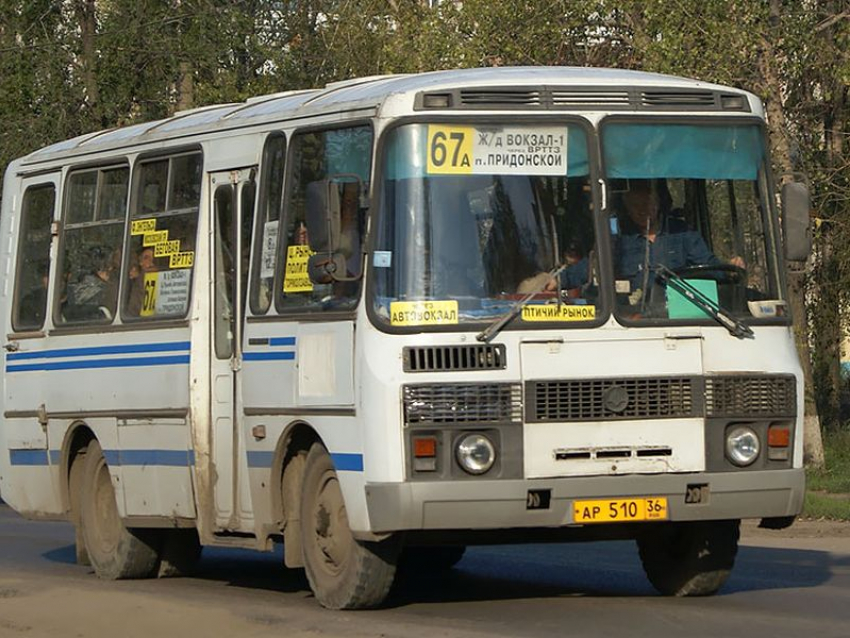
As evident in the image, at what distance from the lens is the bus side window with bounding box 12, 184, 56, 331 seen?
51.6ft

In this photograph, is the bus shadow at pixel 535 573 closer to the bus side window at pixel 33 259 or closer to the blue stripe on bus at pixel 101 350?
the blue stripe on bus at pixel 101 350

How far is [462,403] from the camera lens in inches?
431

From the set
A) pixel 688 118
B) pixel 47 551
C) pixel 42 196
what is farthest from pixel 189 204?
pixel 47 551

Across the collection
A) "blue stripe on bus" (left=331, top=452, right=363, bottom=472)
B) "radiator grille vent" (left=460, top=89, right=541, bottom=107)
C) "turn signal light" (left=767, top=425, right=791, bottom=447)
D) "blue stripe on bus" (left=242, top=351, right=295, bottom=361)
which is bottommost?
"blue stripe on bus" (left=331, top=452, right=363, bottom=472)

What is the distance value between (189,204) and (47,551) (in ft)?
15.7

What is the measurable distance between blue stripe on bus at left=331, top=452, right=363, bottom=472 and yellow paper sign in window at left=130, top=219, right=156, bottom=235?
3381 millimetres

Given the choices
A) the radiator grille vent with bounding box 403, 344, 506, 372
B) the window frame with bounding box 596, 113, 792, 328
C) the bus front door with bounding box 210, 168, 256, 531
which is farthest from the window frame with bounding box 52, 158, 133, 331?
the window frame with bounding box 596, 113, 792, 328

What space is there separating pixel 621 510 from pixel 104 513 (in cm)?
509

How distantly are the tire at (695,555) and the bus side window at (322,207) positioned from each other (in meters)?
2.36

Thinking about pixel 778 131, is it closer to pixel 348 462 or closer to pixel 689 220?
pixel 689 220

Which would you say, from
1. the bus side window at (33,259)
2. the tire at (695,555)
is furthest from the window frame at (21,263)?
the tire at (695,555)

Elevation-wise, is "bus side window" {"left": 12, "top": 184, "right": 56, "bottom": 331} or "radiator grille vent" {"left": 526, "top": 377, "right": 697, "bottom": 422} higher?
"bus side window" {"left": 12, "top": 184, "right": 56, "bottom": 331}

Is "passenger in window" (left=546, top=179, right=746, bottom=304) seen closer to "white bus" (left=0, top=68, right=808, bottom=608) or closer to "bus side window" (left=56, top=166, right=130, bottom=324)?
"white bus" (left=0, top=68, right=808, bottom=608)

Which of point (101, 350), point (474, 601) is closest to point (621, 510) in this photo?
point (474, 601)
